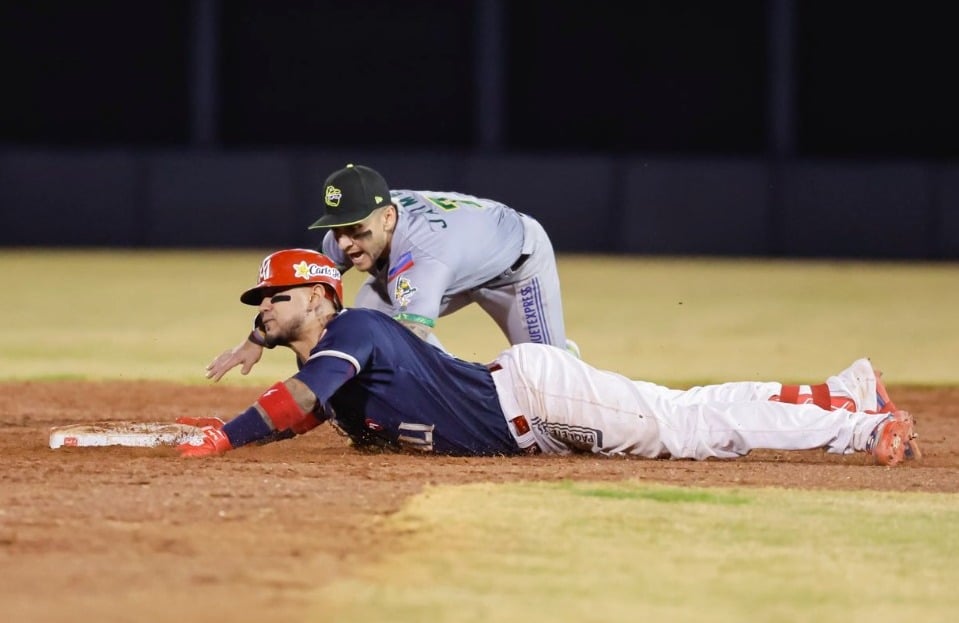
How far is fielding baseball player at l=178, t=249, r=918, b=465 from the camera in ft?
19.7

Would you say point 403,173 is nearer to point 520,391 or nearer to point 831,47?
point 831,47

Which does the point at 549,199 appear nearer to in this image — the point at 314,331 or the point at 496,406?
the point at 496,406

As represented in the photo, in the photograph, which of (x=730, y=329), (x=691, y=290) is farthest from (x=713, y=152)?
(x=730, y=329)

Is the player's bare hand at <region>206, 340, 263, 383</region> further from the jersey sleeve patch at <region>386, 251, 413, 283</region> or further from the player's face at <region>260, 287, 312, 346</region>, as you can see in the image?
the jersey sleeve patch at <region>386, 251, 413, 283</region>

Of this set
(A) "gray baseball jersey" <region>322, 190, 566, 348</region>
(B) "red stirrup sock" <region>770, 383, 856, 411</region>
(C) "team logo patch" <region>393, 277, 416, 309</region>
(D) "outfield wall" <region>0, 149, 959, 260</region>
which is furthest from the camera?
(D) "outfield wall" <region>0, 149, 959, 260</region>

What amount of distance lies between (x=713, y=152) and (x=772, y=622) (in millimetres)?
18838

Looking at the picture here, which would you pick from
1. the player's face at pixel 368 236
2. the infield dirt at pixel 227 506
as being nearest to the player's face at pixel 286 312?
the infield dirt at pixel 227 506

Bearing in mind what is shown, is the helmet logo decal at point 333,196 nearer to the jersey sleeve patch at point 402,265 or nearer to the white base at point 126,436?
the jersey sleeve patch at point 402,265

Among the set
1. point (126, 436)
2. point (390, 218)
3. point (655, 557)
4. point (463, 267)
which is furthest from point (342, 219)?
point (655, 557)

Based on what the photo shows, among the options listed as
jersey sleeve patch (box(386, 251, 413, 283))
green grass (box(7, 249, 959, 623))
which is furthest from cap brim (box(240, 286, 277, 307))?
green grass (box(7, 249, 959, 623))

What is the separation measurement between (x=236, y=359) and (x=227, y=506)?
1464mm

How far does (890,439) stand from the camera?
6203 millimetres

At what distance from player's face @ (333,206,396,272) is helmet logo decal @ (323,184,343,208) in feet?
0.42

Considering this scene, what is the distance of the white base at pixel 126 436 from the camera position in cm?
650
